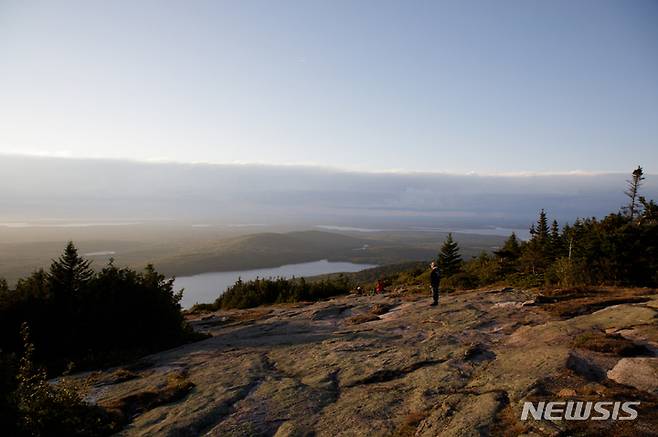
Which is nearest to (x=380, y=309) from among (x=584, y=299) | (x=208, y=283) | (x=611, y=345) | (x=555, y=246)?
(x=584, y=299)

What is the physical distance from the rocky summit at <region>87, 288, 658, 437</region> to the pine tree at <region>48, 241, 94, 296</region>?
676cm

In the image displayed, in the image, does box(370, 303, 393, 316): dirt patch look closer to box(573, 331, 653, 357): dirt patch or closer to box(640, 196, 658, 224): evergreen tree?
box(573, 331, 653, 357): dirt patch

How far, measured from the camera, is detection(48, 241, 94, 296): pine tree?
19.1m

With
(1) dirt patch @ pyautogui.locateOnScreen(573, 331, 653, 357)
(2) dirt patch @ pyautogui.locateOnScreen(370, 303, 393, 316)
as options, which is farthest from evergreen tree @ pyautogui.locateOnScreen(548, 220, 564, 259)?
(1) dirt patch @ pyautogui.locateOnScreen(573, 331, 653, 357)

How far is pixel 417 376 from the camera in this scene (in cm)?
1020

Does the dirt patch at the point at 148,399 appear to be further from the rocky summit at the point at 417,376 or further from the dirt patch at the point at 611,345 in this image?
the dirt patch at the point at 611,345

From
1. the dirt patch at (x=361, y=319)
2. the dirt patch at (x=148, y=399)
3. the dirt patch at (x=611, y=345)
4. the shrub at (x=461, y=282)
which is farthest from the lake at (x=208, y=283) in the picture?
→ the dirt patch at (x=611, y=345)

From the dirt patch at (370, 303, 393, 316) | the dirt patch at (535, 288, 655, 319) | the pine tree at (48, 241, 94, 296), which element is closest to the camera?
the dirt patch at (535, 288, 655, 319)

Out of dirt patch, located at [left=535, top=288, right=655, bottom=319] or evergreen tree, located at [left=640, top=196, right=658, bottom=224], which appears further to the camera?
evergreen tree, located at [left=640, top=196, right=658, bottom=224]

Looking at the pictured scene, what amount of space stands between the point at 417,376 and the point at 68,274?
1801cm

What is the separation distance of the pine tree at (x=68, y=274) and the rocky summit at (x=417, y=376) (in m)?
6.76

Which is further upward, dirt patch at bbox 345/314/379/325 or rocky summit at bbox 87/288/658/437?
rocky summit at bbox 87/288/658/437

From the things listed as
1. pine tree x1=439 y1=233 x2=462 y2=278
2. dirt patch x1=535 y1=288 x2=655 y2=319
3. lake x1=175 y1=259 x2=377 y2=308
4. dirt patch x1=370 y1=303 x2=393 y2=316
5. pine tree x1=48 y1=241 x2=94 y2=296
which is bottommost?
lake x1=175 y1=259 x2=377 y2=308

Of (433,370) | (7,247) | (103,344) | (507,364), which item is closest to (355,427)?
(433,370)
